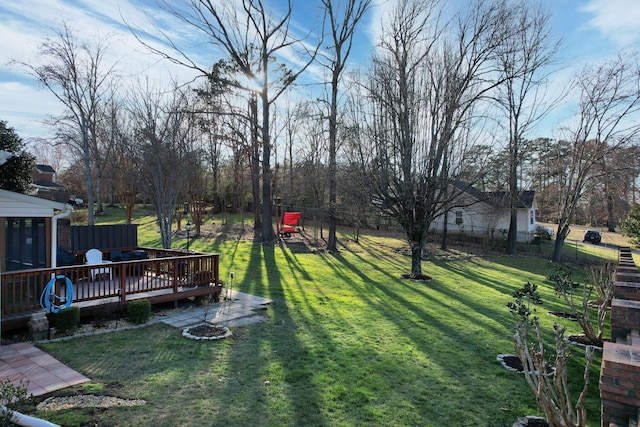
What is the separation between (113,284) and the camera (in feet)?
24.9

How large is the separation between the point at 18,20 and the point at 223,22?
8.79m

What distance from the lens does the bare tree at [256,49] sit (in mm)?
17312

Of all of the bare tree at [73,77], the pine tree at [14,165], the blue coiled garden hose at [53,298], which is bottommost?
the blue coiled garden hose at [53,298]

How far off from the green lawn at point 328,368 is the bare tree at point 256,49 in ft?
36.5

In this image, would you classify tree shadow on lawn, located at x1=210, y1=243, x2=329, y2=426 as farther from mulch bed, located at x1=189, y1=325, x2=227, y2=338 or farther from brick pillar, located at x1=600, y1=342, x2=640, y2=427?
brick pillar, located at x1=600, y1=342, x2=640, y2=427

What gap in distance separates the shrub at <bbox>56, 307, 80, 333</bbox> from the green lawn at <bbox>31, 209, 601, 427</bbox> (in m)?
0.38

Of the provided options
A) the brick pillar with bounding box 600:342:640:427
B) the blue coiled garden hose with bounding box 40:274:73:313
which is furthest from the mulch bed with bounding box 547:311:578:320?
the blue coiled garden hose with bounding box 40:274:73:313

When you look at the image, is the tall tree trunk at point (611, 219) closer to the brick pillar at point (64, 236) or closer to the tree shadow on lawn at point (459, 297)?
the tree shadow on lawn at point (459, 297)

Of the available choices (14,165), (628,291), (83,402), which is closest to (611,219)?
(628,291)

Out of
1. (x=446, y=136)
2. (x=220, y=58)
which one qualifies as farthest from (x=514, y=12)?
(x=220, y=58)

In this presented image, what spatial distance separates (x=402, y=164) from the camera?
11898 mm

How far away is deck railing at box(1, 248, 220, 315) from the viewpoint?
6.14 m

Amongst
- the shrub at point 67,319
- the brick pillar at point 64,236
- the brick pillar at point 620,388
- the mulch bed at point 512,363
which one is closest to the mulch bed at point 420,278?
the mulch bed at point 512,363

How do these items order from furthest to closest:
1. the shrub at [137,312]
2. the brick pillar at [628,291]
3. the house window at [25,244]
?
the house window at [25,244] < the brick pillar at [628,291] < the shrub at [137,312]
